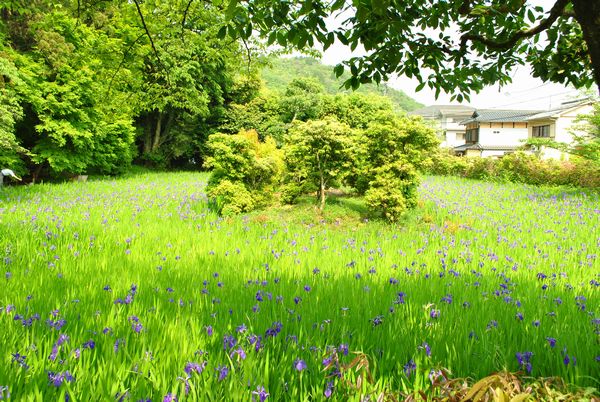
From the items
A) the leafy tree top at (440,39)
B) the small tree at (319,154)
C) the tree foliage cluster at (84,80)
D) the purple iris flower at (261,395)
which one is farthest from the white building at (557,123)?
the purple iris flower at (261,395)

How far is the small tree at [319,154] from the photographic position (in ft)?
29.5

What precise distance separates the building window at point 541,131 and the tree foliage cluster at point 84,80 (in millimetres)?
33322

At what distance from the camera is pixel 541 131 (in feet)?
131

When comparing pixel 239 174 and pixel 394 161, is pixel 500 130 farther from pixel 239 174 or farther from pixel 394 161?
pixel 239 174

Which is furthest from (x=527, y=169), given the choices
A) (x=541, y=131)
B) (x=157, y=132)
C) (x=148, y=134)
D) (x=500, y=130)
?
(x=500, y=130)

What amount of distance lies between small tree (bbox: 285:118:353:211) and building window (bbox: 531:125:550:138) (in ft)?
123

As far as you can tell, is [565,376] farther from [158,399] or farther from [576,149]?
[576,149]

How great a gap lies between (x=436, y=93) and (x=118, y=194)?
11900 mm

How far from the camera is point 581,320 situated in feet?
10.2

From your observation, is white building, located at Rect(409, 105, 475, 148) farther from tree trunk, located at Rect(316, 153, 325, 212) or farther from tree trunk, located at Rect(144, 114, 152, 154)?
tree trunk, located at Rect(316, 153, 325, 212)

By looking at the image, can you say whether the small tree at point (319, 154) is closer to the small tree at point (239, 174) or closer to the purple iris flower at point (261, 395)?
the small tree at point (239, 174)

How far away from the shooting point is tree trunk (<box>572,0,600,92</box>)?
1.93m

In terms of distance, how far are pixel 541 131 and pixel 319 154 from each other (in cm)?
3975

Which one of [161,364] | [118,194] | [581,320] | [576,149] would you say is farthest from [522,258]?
[576,149]
